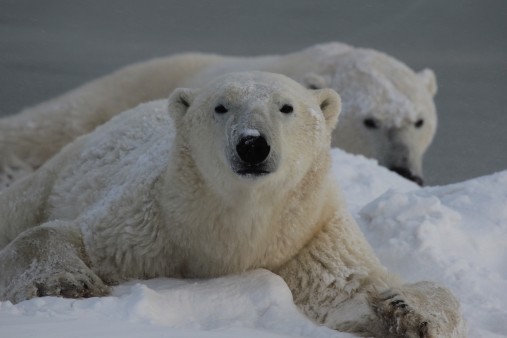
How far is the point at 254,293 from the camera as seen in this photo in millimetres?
3074

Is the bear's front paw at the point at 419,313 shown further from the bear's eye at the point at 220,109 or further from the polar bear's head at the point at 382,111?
the polar bear's head at the point at 382,111

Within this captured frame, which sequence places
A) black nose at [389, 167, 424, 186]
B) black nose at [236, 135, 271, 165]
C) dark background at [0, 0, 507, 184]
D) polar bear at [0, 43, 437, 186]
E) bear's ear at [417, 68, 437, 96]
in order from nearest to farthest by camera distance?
black nose at [236, 135, 271, 165], black nose at [389, 167, 424, 186], polar bear at [0, 43, 437, 186], bear's ear at [417, 68, 437, 96], dark background at [0, 0, 507, 184]

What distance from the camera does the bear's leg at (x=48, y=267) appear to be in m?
3.00

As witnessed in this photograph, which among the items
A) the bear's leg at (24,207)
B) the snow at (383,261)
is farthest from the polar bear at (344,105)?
the bear's leg at (24,207)

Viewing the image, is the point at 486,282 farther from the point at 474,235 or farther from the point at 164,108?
the point at 164,108

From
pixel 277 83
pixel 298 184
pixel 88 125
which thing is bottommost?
pixel 88 125

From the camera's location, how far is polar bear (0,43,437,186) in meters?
7.20

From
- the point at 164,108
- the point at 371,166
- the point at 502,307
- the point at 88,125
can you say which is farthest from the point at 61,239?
the point at 88,125

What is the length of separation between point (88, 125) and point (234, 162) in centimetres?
479

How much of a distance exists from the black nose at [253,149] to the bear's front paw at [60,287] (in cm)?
66

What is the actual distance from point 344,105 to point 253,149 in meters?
4.74

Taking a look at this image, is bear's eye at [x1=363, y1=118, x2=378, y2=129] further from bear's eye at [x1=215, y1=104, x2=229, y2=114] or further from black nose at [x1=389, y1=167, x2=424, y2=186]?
bear's eye at [x1=215, y1=104, x2=229, y2=114]

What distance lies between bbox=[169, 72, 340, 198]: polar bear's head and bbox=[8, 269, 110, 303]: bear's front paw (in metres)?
0.54

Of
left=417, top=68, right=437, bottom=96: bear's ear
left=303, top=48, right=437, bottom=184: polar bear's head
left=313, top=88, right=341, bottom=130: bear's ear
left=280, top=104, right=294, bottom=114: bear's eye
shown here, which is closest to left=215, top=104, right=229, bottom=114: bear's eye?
left=280, top=104, right=294, bottom=114: bear's eye
